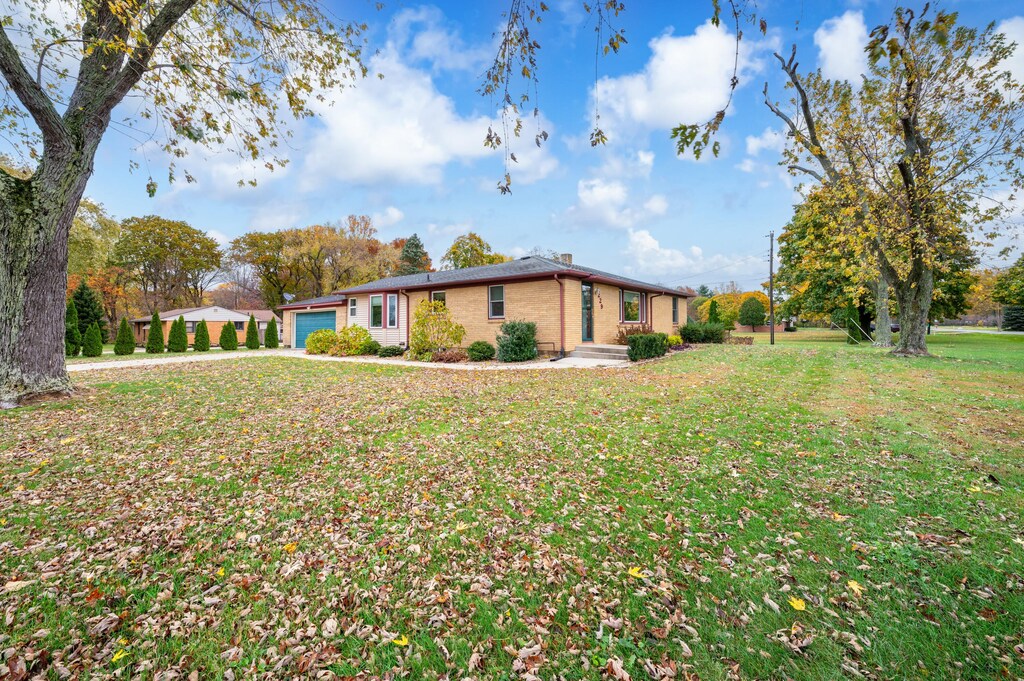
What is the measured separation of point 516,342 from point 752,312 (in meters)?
34.6

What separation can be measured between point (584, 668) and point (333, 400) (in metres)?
6.45

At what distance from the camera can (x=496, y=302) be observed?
15773 mm

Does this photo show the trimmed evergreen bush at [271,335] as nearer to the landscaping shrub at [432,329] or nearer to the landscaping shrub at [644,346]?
the landscaping shrub at [432,329]

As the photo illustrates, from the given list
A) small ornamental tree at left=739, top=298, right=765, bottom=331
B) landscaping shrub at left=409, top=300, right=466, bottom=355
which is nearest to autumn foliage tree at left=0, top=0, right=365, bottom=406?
landscaping shrub at left=409, top=300, right=466, bottom=355

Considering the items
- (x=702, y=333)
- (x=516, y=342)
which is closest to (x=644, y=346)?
(x=516, y=342)

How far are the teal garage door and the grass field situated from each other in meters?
17.1

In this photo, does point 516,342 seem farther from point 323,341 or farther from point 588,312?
point 323,341

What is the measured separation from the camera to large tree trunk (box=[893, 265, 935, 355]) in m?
12.7

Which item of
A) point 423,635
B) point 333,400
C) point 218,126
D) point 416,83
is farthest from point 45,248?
point 423,635

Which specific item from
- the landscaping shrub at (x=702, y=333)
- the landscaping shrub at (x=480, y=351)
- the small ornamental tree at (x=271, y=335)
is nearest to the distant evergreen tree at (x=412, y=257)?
the small ornamental tree at (x=271, y=335)

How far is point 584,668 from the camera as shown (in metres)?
2.12

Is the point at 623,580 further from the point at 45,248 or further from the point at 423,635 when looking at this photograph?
the point at 45,248

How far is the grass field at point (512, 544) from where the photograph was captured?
7.25ft

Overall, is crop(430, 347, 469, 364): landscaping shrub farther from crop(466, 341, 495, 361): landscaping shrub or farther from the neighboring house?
the neighboring house
